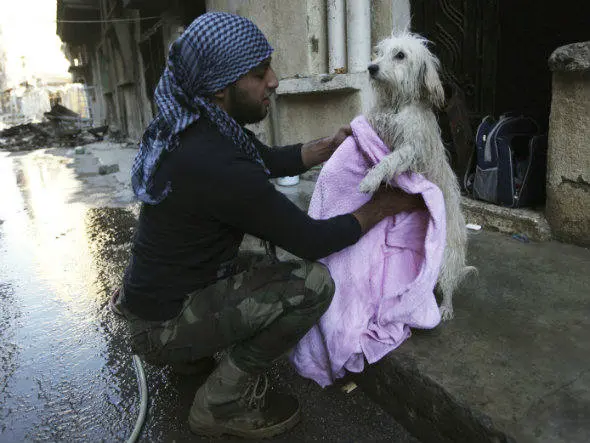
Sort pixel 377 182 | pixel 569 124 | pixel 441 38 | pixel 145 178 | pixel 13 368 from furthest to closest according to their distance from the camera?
pixel 441 38, pixel 569 124, pixel 13 368, pixel 377 182, pixel 145 178

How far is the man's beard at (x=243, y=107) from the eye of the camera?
1.91m

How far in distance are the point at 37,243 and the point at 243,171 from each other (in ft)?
13.1

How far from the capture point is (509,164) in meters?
3.63

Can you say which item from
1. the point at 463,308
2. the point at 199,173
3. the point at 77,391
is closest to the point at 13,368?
the point at 77,391

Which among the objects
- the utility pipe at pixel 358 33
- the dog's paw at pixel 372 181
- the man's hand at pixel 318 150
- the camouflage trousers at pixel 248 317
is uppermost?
the utility pipe at pixel 358 33

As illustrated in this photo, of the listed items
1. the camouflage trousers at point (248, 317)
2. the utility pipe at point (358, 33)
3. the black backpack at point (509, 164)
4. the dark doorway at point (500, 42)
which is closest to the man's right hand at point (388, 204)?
the camouflage trousers at point (248, 317)

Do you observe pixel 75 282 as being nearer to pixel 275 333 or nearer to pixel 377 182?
pixel 275 333

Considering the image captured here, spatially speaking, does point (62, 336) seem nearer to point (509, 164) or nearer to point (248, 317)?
point (248, 317)

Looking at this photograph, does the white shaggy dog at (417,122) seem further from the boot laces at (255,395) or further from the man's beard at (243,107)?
the boot laces at (255,395)

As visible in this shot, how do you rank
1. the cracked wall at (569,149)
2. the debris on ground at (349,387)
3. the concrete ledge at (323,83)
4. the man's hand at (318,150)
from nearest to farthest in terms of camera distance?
the debris on ground at (349,387) → the man's hand at (318,150) → the cracked wall at (569,149) → the concrete ledge at (323,83)

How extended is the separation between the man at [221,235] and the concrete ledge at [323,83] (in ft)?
9.57

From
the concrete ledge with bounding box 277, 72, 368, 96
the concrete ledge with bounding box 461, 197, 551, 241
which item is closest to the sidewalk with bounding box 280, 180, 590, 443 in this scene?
the concrete ledge with bounding box 461, 197, 551, 241

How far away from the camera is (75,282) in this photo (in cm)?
374

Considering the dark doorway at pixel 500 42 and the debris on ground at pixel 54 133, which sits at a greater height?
the dark doorway at pixel 500 42
